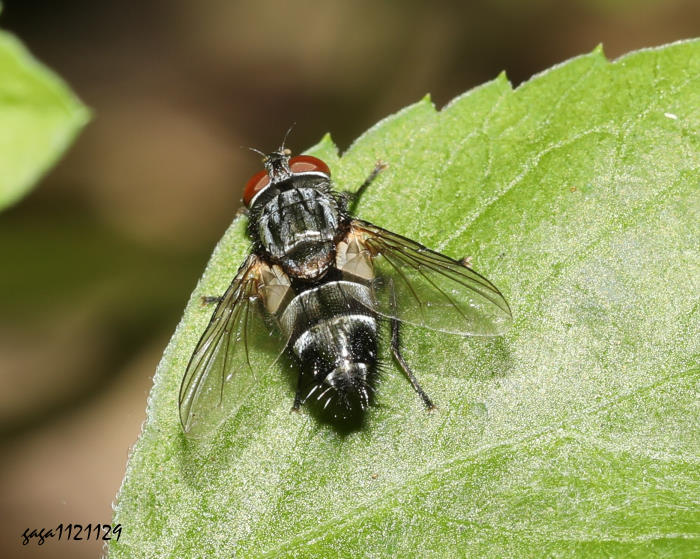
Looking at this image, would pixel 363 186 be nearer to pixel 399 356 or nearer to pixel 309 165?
pixel 309 165

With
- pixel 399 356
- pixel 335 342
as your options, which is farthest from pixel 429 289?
pixel 335 342

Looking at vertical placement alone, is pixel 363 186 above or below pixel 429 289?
above

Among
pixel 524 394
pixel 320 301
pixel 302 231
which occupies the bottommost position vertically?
pixel 524 394

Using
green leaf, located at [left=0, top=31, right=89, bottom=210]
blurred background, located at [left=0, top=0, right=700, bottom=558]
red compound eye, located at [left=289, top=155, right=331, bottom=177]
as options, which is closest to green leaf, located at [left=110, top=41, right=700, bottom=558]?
red compound eye, located at [left=289, top=155, right=331, bottom=177]

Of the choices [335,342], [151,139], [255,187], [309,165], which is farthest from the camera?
[151,139]

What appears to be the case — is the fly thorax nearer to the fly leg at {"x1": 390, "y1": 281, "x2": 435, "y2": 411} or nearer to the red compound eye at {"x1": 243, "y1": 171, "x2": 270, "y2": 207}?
the red compound eye at {"x1": 243, "y1": 171, "x2": 270, "y2": 207}

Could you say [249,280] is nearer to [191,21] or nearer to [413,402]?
[413,402]
